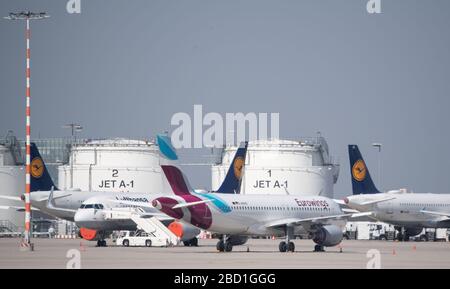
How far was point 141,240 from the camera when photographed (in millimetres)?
83812

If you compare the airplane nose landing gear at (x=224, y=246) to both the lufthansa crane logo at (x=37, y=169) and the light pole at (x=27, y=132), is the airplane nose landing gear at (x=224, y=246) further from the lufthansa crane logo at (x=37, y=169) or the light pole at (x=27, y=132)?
the lufthansa crane logo at (x=37, y=169)

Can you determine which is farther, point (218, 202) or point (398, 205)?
point (398, 205)

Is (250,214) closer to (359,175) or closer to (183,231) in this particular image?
(183,231)

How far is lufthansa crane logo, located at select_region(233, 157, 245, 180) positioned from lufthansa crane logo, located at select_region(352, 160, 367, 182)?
67.8ft

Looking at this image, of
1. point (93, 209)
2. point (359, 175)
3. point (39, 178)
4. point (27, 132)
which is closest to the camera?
point (27, 132)

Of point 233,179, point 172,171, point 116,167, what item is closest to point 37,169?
point 233,179

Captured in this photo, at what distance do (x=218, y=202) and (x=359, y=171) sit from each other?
42253mm

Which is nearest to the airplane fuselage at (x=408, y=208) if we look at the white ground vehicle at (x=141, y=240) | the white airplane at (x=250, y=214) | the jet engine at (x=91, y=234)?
the white airplane at (x=250, y=214)

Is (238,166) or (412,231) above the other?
(238,166)

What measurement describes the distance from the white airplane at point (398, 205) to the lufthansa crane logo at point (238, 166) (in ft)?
52.3

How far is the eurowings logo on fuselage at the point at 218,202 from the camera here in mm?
69375
